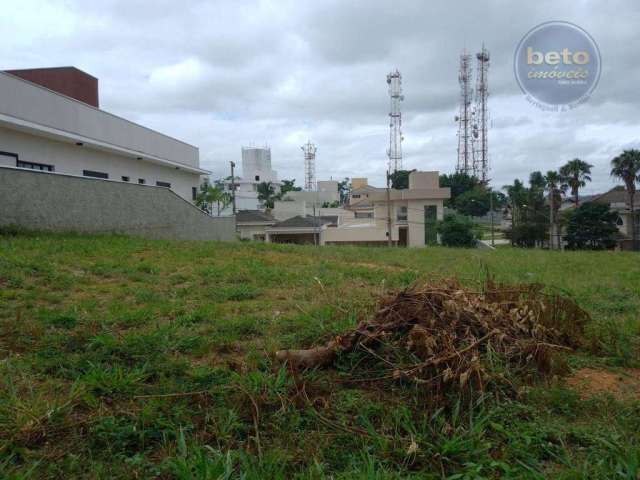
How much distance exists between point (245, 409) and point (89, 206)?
11.0 metres

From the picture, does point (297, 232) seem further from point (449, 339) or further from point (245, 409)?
point (245, 409)

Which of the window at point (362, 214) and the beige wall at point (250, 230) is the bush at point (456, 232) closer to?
the beige wall at point (250, 230)

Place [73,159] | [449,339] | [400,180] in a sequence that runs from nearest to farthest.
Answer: [449,339] → [73,159] → [400,180]

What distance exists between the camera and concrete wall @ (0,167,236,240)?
10383 millimetres

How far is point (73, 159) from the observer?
14992 millimetres

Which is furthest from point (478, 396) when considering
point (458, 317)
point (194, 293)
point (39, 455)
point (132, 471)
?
point (194, 293)

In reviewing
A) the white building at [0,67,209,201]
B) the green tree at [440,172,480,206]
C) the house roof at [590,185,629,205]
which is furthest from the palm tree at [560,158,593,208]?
the white building at [0,67,209,201]

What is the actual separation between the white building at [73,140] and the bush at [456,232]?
54.5ft

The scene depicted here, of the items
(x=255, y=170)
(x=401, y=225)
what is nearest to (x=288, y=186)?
(x=255, y=170)

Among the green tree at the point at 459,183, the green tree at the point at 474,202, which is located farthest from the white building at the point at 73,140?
the green tree at the point at 459,183

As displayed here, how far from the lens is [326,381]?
3.10 m

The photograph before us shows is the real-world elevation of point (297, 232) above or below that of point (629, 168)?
below

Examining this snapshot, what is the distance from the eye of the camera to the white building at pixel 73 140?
12.4 metres

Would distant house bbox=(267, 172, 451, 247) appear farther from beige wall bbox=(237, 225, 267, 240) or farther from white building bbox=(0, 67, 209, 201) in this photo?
white building bbox=(0, 67, 209, 201)
